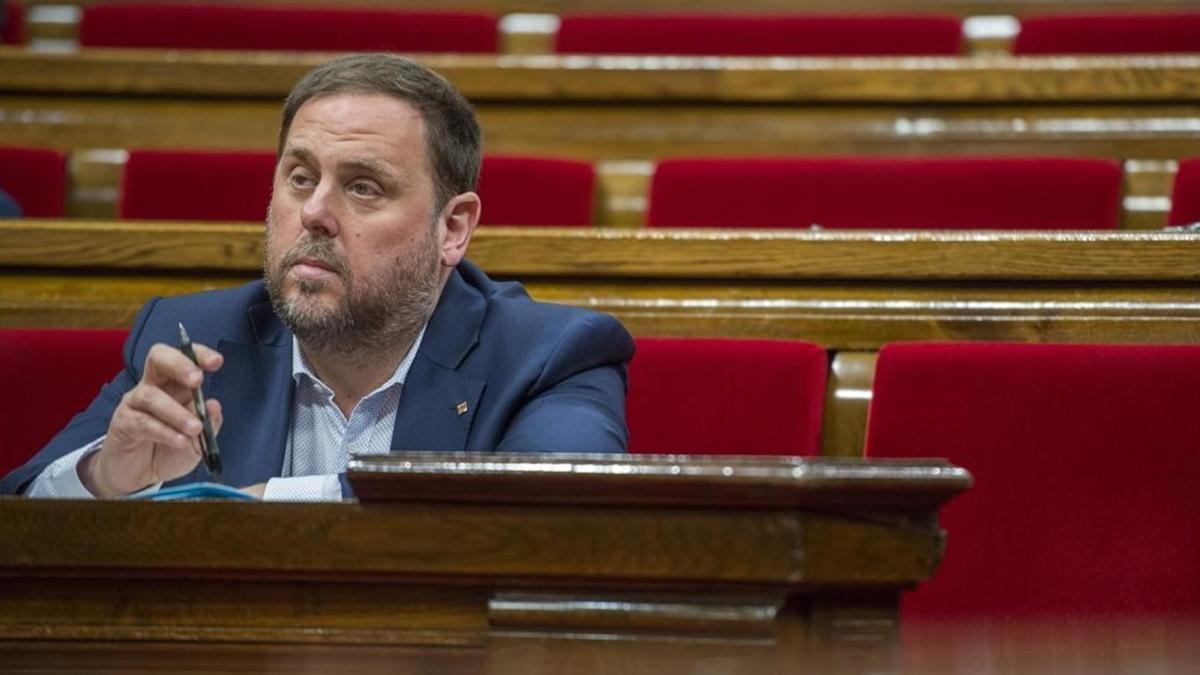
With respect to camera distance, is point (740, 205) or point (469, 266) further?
point (740, 205)

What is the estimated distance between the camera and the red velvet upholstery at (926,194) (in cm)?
72

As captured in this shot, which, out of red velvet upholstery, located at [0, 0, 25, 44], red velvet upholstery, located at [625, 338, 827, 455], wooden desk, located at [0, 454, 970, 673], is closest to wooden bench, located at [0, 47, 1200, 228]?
red velvet upholstery, located at [0, 0, 25, 44]

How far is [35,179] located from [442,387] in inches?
16.2

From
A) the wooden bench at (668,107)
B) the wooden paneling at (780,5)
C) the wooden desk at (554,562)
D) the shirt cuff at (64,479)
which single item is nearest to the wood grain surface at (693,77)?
the wooden bench at (668,107)

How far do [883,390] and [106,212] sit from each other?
514 mm

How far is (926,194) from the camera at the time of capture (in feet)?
2.35

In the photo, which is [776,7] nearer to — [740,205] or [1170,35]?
[1170,35]

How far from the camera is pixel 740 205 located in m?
0.73

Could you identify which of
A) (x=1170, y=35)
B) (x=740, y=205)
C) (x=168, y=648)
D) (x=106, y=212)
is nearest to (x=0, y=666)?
(x=168, y=648)

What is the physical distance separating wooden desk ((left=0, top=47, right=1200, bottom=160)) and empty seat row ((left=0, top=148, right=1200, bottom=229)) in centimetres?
11

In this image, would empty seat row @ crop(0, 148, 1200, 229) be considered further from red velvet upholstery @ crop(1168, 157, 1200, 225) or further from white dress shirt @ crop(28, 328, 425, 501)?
white dress shirt @ crop(28, 328, 425, 501)

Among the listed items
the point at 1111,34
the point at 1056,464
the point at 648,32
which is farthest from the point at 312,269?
the point at 1111,34

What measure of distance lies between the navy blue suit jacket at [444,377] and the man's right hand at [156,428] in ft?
0.16

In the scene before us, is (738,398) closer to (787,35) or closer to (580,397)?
(580,397)
